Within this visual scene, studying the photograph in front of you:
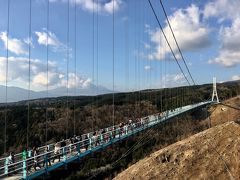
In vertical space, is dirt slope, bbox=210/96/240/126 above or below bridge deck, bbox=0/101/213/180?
below

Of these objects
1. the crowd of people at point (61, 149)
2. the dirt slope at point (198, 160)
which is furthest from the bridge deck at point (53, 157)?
the dirt slope at point (198, 160)

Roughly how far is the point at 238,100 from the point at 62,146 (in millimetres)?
113522

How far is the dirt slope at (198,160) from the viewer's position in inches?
1730

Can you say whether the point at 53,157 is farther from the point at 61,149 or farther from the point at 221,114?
the point at 221,114

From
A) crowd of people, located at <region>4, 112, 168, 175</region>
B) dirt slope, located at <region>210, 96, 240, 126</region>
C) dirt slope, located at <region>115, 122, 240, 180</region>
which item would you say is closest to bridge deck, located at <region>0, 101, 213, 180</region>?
crowd of people, located at <region>4, 112, 168, 175</region>

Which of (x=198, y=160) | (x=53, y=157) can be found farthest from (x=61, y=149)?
(x=198, y=160)

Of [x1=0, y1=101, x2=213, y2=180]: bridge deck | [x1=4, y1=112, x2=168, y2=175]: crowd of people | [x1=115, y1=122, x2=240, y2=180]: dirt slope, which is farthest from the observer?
[x1=115, y1=122, x2=240, y2=180]: dirt slope

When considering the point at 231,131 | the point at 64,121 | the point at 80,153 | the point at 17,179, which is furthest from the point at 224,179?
the point at 64,121

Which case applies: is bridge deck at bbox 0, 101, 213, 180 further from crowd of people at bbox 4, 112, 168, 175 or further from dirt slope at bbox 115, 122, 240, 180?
dirt slope at bbox 115, 122, 240, 180

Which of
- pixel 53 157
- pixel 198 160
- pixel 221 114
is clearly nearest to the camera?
pixel 53 157

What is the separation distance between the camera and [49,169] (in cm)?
1914

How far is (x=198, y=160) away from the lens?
153 feet

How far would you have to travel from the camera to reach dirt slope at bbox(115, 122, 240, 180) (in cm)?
4394

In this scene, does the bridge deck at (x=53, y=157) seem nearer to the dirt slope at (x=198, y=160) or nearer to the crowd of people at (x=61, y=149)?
the crowd of people at (x=61, y=149)
